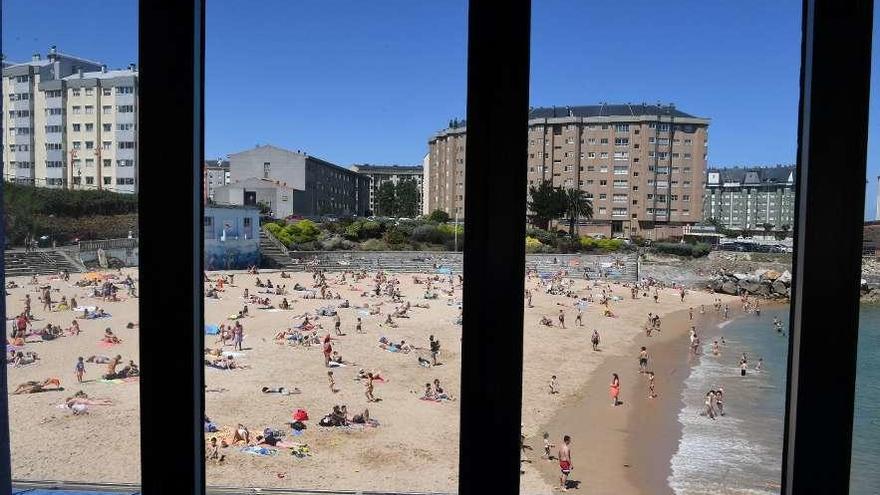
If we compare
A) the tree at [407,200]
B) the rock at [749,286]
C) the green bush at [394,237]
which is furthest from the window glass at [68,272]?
the rock at [749,286]

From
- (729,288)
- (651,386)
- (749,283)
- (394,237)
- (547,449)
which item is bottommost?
(651,386)

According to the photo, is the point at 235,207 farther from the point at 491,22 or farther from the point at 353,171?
the point at 491,22

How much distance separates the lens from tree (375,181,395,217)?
23.4 m

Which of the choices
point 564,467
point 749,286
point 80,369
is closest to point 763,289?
point 749,286

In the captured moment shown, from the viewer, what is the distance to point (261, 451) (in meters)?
7.81

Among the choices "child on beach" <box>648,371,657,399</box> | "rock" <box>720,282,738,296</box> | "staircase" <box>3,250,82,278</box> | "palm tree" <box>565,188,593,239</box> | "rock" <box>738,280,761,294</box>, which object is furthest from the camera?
"rock" <box>720,282,738,296</box>

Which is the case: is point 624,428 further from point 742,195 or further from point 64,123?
point 742,195

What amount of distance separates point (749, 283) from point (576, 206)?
8116 mm

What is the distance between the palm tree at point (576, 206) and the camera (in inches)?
664

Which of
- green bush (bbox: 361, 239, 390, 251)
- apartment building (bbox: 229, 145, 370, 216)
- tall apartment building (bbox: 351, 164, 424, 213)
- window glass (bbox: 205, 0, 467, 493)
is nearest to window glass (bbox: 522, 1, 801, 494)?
window glass (bbox: 205, 0, 467, 493)

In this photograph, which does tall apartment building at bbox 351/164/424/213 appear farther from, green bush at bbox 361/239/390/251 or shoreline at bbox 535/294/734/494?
shoreline at bbox 535/294/734/494

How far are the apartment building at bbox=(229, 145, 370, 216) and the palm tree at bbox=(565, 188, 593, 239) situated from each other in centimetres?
922

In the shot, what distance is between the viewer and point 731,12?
11.0 metres

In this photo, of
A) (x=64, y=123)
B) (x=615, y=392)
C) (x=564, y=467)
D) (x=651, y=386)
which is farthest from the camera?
(x=651, y=386)
